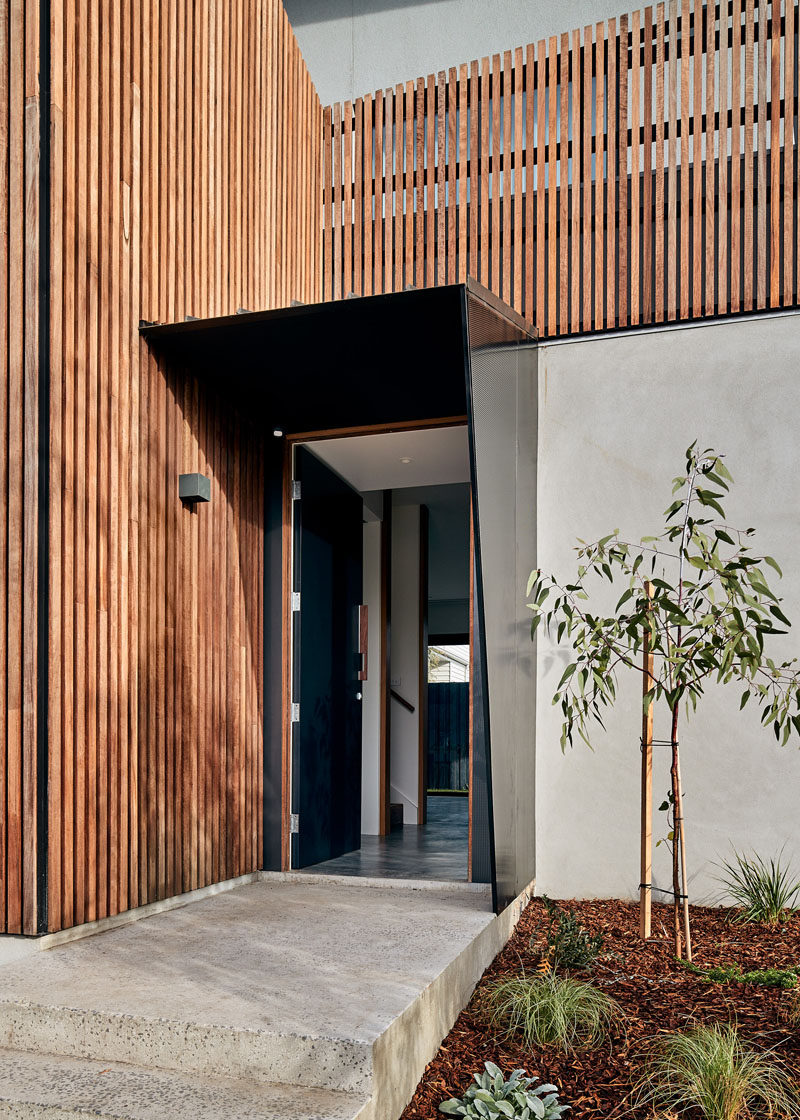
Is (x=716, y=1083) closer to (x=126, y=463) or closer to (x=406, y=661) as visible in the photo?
(x=126, y=463)

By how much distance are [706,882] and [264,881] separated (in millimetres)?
2493

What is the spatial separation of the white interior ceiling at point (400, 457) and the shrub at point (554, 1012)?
3.26m

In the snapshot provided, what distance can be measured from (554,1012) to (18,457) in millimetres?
2991

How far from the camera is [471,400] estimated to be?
4.19 meters

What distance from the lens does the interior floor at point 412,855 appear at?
5.79m

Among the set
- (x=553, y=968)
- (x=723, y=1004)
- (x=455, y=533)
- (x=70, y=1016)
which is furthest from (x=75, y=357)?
(x=455, y=533)

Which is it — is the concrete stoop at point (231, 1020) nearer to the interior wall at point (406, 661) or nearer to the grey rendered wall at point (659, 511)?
the grey rendered wall at point (659, 511)

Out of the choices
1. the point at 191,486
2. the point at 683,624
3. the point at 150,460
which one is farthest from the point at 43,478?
the point at 683,624

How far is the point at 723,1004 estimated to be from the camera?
368 cm

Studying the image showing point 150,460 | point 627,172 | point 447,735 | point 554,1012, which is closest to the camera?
point 554,1012

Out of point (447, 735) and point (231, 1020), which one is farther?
point (447, 735)

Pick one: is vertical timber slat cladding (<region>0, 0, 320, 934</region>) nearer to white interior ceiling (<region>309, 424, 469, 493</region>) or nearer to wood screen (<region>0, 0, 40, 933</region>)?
wood screen (<region>0, 0, 40, 933</region>)

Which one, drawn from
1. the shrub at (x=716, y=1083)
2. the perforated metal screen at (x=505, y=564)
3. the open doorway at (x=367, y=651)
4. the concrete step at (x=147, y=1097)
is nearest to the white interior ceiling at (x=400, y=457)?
the open doorway at (x=367, y=651)

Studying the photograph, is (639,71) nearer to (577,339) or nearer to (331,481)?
(577,339)
